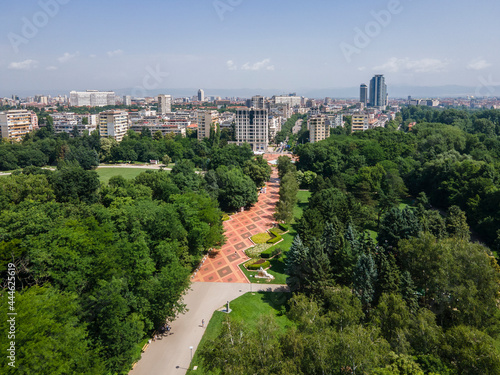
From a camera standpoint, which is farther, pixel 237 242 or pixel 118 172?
pixel 118 172

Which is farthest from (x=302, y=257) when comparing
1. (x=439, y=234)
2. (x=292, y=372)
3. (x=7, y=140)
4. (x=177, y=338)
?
(x=7, y=140)

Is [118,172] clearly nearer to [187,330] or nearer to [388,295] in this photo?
[187,330]

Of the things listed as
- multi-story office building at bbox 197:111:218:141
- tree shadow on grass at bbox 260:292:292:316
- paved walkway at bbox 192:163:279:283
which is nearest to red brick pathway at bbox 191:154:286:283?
paved walkway at bbox 192:163:279:283

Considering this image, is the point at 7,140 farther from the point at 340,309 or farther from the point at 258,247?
the point at 340,309

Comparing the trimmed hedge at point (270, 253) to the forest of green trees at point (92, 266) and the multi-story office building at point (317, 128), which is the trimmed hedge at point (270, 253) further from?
the multi-story office building at point (317, 128)

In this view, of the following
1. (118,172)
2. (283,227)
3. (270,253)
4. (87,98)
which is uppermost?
(87,98)

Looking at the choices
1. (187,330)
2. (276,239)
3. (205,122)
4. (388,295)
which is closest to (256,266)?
(276,239)

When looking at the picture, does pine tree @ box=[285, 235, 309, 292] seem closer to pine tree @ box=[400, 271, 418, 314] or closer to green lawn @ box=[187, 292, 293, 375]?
green lawn @ box=[187, 292, 293, 375]
